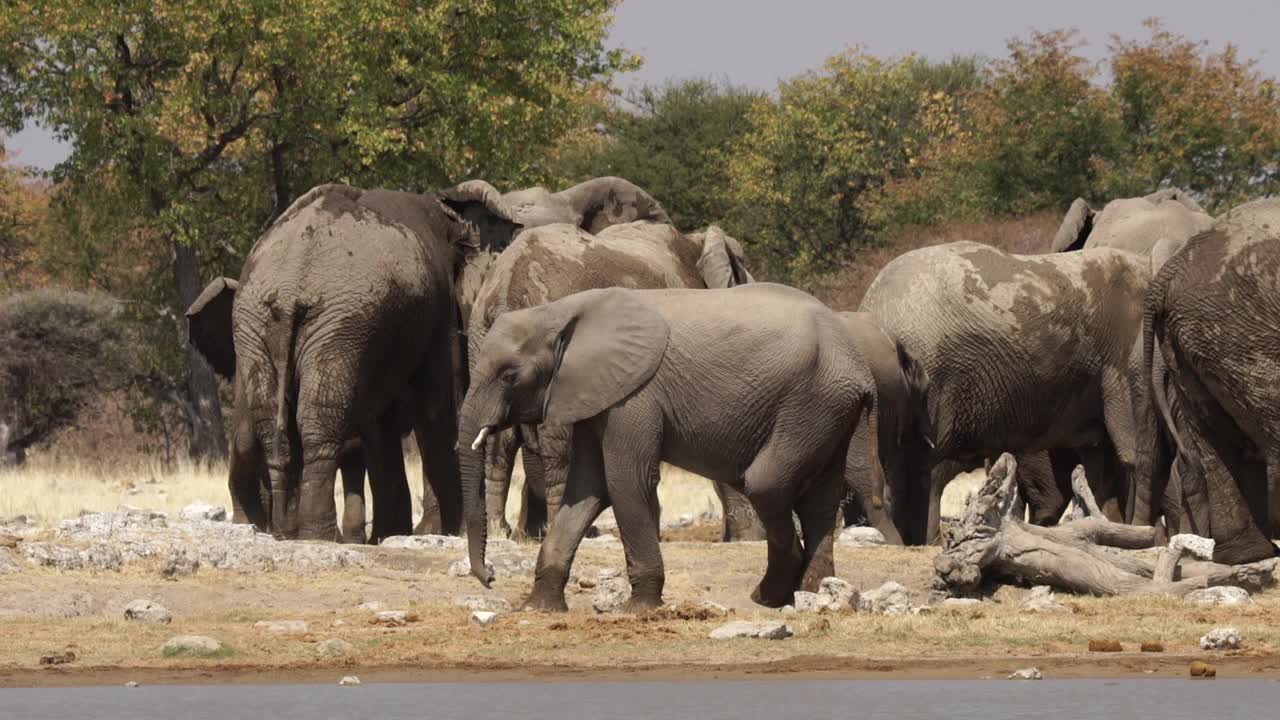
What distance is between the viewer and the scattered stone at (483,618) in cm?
1338

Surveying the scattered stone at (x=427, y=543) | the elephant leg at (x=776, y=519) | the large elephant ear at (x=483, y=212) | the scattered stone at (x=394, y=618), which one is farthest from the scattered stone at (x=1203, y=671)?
the large elephant ear at (x=483, y=212)

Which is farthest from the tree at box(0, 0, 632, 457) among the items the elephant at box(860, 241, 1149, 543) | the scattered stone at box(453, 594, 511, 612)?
the scattered stone at box(453, 594, 511, 612)

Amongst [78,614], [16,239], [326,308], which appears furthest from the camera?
[16,239]

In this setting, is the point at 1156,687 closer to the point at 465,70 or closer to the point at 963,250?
the point at 963,250

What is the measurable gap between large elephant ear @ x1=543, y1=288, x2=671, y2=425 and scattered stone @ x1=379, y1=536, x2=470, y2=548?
11.4 ft

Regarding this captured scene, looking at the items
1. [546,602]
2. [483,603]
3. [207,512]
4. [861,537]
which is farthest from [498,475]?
[546,602]

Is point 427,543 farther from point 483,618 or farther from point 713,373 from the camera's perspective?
point 713,373

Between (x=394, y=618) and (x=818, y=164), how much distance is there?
117 ft

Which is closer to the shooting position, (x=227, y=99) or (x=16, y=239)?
(x=227, y=99)

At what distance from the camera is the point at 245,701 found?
1129 cm

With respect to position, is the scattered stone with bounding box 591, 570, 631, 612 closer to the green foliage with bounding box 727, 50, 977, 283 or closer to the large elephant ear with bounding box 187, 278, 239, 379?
the large elephant ear with bounding box 187, 278, 239, 379

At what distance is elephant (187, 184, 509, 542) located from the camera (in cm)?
1741

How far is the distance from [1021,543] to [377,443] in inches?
246

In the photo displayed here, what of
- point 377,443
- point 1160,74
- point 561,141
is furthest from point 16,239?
point 377,443
